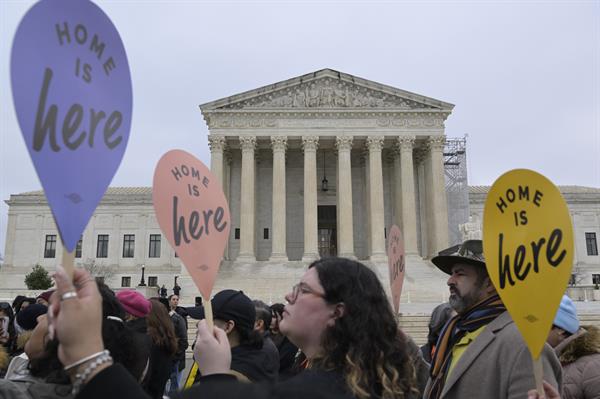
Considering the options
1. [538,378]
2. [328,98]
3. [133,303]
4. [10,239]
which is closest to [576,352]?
[538,378]

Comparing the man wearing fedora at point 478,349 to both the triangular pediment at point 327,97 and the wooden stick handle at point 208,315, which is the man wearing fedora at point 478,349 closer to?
the wooden stick handle at point 208,315

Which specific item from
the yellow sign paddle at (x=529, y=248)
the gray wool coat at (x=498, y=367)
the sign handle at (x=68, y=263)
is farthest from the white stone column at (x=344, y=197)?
the sign handle at (x=68, y=263)

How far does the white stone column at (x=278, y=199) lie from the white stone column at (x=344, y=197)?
166 inches

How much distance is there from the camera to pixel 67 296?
183 cm

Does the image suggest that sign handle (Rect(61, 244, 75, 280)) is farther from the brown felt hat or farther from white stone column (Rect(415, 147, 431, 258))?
white stone column (Rect(415, 147, 431, 258))

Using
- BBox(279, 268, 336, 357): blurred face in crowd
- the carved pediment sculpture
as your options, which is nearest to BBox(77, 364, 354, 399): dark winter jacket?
BBox(279, 268, 336, 357): blurred face in crowd

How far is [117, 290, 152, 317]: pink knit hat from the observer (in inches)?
233

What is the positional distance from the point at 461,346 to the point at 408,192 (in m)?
37.3

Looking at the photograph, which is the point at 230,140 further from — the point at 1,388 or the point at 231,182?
the point at 1,388

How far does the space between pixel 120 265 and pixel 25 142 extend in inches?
2279

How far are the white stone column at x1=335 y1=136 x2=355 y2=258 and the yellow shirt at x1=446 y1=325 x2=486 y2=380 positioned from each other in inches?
1388

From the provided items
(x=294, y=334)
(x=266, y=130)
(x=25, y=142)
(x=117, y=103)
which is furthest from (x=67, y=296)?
(x=266, y=130)

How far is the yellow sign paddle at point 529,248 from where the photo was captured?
2.82 meters

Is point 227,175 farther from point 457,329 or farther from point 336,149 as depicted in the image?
point 457,329
